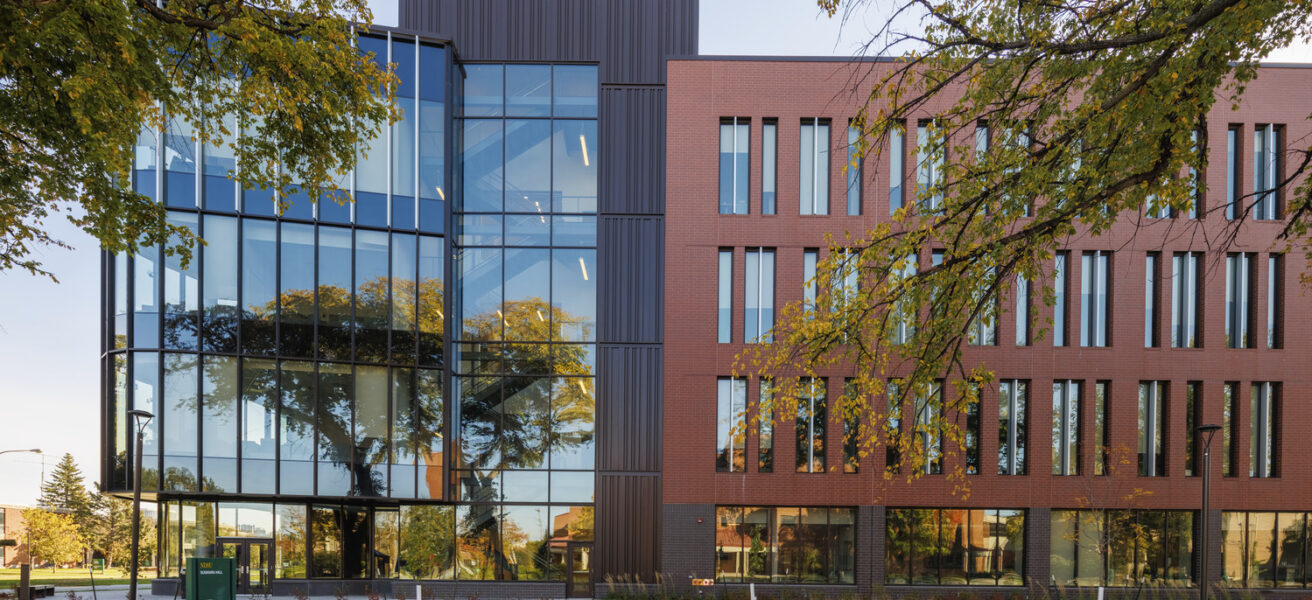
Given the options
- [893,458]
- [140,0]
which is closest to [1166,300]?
[893,458]

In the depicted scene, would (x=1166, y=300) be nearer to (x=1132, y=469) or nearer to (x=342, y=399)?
(x=1132, y=469)

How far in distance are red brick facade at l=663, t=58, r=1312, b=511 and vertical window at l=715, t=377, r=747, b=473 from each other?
9.0 inches

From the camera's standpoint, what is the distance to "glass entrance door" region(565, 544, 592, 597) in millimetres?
24000

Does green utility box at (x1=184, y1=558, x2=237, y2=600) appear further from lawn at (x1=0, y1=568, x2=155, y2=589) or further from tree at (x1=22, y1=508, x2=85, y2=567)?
tree at (x1=22, y1=508, x2=85, y2=567)

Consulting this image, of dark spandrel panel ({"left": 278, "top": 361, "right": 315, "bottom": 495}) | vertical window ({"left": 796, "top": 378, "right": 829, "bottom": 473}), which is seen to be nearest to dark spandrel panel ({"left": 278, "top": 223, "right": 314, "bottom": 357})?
dark spandrel panel ({"left": 278, "top": 361, "right": 315, "bottom": 495})

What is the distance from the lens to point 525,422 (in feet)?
80.2

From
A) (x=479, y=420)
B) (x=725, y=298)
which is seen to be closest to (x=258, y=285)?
(x=479, y=420)

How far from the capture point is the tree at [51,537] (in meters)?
53.1

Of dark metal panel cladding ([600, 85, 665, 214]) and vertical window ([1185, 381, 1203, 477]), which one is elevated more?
dark metal panel cladding ([600, 85, 665, 214])

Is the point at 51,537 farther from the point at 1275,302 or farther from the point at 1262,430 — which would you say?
the point at 1275,302

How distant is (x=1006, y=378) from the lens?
80.5ft

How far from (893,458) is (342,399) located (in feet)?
54.4

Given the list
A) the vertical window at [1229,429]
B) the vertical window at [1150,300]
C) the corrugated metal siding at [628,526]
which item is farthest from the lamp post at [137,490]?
the vertical window at [1229,429]

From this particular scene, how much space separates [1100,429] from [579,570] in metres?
16.8
